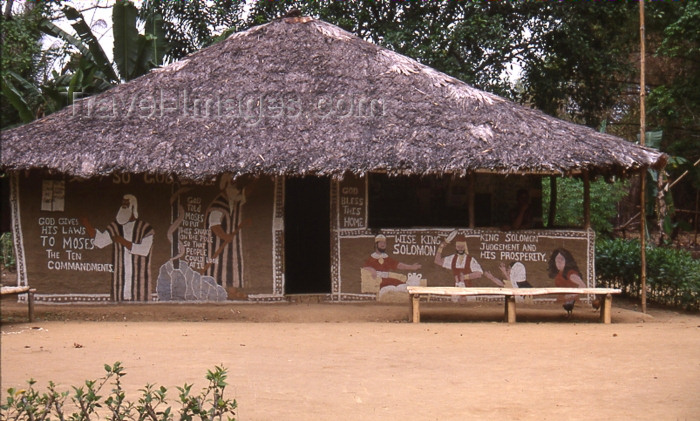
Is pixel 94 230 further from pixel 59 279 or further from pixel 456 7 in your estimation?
pixel 456 7

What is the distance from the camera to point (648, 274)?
12359 mm

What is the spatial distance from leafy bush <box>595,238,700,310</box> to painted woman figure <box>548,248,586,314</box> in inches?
71.2

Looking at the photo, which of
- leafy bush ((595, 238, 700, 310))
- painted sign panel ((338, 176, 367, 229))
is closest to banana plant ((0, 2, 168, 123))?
painted sign panel ((338, 176, 367, 229))

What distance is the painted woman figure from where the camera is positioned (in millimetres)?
10734

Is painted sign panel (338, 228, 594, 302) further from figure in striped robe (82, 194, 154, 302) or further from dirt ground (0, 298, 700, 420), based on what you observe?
figure in striped robe (82, 194, 154, 302)

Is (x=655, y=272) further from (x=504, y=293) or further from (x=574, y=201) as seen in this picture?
(x=574, y=201)

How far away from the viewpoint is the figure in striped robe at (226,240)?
1085cm

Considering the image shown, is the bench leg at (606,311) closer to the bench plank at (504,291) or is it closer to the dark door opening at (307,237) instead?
the bench plank at (504,291)

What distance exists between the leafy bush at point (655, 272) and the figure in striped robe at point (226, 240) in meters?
6.17

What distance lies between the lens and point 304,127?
10.8m

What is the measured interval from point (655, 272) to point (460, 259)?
3.46 meters

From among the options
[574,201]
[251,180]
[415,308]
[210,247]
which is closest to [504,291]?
[415,308]

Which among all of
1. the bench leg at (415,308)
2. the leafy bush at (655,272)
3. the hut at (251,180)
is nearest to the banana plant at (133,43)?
the hut at (251,180)

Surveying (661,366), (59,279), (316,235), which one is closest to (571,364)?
(661,366)
